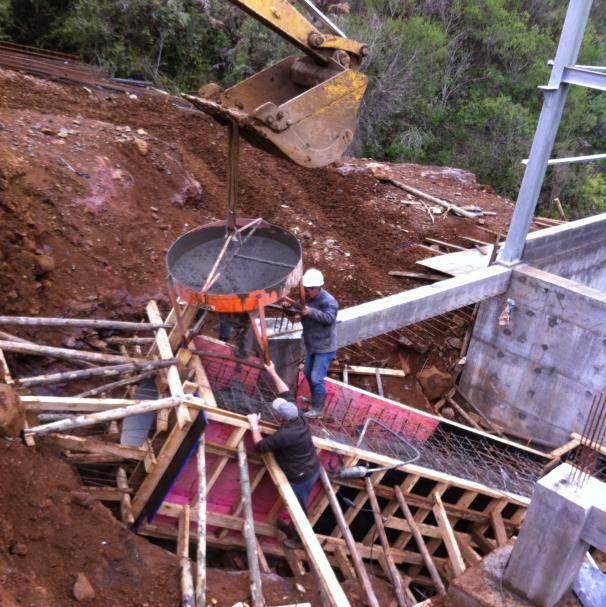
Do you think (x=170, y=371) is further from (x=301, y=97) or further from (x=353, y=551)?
(x=301, y=97)

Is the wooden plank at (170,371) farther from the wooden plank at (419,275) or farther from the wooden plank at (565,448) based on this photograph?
the wooden plank at (565,448)

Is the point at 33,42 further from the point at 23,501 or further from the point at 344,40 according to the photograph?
the point at 23,501

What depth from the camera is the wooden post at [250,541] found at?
4613 mm

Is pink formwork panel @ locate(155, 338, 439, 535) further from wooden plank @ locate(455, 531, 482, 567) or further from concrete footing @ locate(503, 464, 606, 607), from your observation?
concrete footing @ locate(503, 464, 606, 607)

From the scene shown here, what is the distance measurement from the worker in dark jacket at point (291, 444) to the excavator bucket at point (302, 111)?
78.7 inches

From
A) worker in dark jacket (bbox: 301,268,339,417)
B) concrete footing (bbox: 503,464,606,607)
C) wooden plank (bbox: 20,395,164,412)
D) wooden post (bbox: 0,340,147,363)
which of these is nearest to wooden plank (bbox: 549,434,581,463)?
worker in dark jacket (bbox: 301,268,339,417)

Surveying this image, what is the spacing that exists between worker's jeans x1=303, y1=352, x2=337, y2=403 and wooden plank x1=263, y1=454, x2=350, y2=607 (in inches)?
53.6

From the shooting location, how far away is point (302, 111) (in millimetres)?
5082

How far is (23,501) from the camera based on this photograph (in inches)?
175

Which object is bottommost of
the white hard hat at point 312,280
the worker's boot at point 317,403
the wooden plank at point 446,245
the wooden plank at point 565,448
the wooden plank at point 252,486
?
the wooden plank at point 565,448

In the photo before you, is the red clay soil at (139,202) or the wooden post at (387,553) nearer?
the wooden post at (387,553)

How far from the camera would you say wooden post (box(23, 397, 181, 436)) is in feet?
15.6

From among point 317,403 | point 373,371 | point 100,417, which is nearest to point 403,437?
point 373,371

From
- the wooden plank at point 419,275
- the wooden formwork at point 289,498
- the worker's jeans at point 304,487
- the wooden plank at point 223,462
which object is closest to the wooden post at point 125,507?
the wooden formwork at point 289,498
